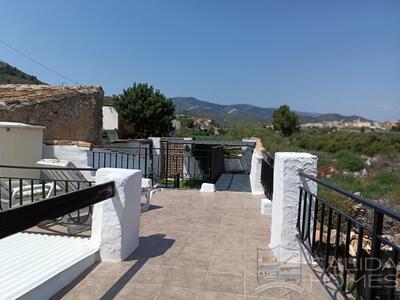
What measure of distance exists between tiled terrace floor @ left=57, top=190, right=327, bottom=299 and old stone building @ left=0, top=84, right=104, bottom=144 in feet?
14.6

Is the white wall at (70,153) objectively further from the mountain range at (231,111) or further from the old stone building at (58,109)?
the mountain range at (231,111)

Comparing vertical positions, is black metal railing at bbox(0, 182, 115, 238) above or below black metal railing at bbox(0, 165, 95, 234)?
above

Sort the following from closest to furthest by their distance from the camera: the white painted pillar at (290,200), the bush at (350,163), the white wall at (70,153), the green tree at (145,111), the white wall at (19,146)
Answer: the white painted pillar at (290,200) → the white wall at (19,146) → the white wall at (70,153) → the bush at (350,163) → the green tree at (145,111)

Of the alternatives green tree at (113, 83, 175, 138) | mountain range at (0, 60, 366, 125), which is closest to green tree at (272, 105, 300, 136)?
mountain range at (0, 60, 366, 125)

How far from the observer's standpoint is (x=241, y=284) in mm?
3004

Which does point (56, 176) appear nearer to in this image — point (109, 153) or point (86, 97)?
point (109, 153)

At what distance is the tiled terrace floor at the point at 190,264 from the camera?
9.23 feet

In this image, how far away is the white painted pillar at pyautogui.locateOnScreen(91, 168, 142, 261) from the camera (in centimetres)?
339

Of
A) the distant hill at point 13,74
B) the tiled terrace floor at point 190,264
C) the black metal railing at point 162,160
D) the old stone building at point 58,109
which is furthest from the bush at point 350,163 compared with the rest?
the distant hill at point 13,74

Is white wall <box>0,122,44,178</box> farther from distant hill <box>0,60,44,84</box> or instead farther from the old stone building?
distant hill <box>0,60,44,84</box>

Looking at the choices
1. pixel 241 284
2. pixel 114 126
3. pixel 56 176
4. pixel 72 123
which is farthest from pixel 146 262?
pixel 114 126

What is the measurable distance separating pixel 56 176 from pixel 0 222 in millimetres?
4329

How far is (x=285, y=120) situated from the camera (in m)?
41.7

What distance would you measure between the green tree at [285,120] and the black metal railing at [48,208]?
39.5 m
